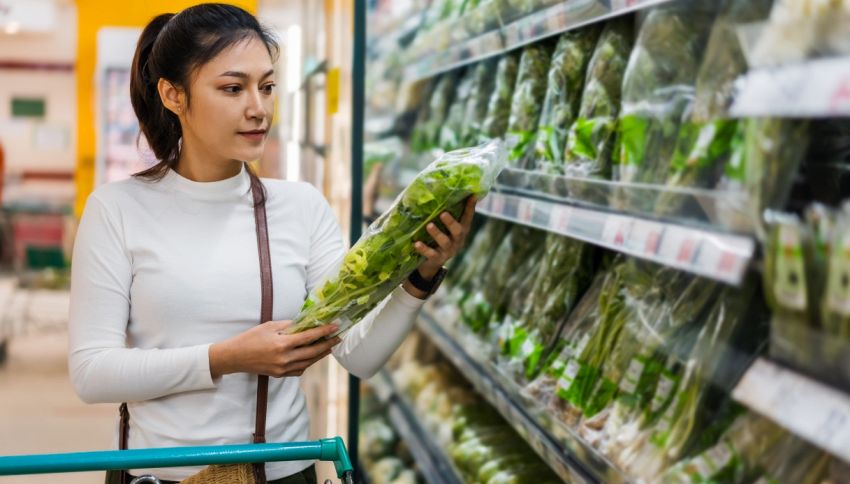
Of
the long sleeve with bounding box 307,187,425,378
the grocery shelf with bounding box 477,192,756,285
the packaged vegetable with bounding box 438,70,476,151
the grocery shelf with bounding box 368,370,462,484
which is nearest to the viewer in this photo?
the grocery shelf with bounding box 477,192,756,285

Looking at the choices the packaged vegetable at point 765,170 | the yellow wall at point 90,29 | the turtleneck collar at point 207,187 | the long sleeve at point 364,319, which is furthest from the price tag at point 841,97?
the yellow wall at point 90,29

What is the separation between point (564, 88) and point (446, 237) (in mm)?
790

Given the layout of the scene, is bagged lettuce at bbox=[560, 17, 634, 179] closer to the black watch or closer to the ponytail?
the black watch

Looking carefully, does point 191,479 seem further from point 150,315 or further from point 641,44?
point 641,44

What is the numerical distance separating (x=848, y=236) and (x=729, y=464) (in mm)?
410

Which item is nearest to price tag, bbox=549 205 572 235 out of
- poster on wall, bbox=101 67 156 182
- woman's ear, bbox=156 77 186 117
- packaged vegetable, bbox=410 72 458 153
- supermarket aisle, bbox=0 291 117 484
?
woman's ear, bbox=156 77 186 117

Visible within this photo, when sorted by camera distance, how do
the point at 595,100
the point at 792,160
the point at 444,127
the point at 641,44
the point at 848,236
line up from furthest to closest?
the point at 444,127 → the point at 595,100 → the point at 641,44 → the point at 792,160 → the point at 848,236

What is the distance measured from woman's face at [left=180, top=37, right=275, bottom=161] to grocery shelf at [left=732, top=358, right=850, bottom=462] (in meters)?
0.92

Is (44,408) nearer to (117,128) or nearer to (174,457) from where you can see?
(117,128)

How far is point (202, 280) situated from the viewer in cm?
165

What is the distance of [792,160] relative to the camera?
122 centimetres

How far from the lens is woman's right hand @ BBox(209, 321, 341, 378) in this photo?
1.55 m

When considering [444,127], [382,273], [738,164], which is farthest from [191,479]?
[444,127]

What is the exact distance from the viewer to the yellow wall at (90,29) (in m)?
2.50
